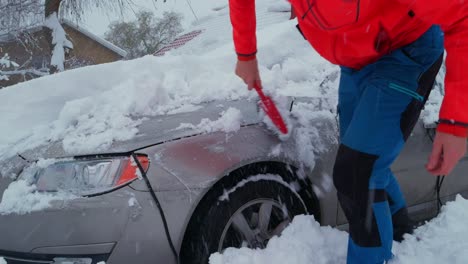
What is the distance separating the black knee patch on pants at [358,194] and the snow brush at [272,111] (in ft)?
1.61

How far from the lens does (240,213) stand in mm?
1845

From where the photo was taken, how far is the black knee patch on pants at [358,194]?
1.43 m

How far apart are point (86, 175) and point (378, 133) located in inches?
46.2

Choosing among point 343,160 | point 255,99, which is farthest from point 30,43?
point 343,160

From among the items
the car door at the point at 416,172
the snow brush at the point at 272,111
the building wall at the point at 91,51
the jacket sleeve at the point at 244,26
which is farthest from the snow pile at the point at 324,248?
the building wall at the point at 91,51

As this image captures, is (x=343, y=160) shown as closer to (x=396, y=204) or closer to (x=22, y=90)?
(x=396, y=204)

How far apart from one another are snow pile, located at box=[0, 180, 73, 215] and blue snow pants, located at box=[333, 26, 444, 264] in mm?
1116

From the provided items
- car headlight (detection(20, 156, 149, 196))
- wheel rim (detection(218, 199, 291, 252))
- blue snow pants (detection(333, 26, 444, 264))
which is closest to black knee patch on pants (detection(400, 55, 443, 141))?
blue snow pants (detection(333, 26, 444, 264))

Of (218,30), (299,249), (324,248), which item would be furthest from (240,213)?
(218,30)

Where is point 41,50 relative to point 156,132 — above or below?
below

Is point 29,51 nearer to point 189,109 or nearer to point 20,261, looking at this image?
point 189,109

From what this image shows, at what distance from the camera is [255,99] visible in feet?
7.20

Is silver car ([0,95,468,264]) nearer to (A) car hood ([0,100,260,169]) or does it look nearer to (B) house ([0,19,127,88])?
(A) car hood ([0,100,260,169])

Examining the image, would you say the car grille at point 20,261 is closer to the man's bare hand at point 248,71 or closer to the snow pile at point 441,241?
the man's bare hand at point 248,71
